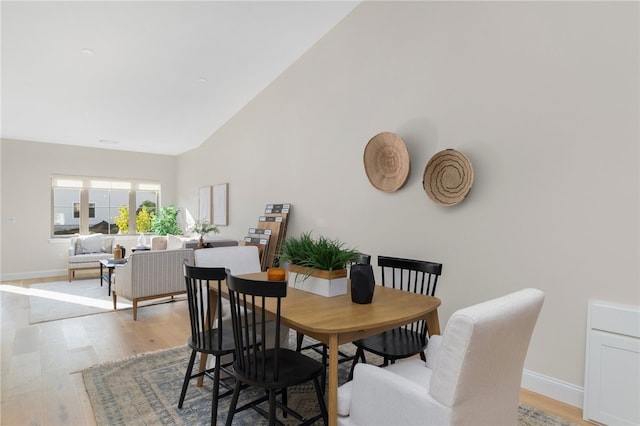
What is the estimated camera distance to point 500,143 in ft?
9.15

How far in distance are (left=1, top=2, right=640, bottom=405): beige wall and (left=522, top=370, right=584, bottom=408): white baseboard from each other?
0.04ft

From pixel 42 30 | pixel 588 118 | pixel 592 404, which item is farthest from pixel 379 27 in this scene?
pixel 592 404

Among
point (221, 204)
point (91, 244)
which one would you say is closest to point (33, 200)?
point (91, 244)

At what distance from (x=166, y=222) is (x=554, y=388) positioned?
7.78m

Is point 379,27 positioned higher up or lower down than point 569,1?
higher up

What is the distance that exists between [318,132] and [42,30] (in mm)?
3010

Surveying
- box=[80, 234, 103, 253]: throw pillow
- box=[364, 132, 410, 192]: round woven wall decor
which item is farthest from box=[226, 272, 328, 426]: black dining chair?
box=[80, 234, 103, 253]: throw pillow

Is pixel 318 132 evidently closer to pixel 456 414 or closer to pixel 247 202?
pixel 247 202

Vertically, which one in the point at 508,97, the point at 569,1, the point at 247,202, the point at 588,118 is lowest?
the point at 247,202

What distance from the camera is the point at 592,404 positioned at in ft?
7.33

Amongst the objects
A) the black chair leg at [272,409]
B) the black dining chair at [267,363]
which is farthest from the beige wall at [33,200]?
the black chair leg at [272,409]

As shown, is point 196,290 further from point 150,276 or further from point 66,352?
point 150,276

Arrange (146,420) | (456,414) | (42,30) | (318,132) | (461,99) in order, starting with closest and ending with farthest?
(456,414) → (146,420) → (461,99) → (42,30) → (318,132)

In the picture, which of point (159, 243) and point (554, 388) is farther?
point (159, 243)
